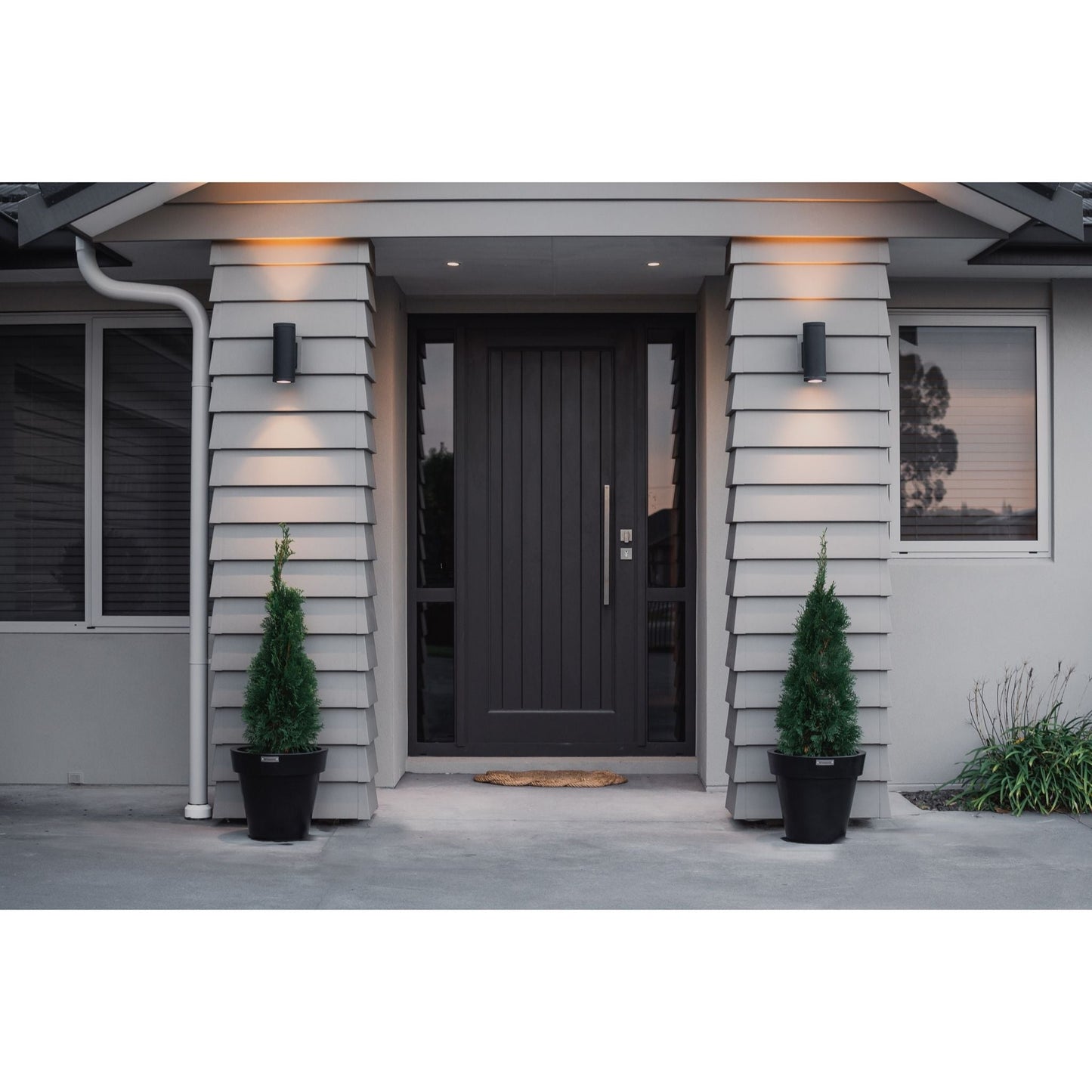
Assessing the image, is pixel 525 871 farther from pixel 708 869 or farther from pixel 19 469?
pixel 19 469

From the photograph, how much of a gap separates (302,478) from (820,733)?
2.39 metres

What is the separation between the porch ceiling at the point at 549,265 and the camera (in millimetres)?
4684

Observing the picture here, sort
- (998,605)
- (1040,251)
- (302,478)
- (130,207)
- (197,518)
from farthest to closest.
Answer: (998,605), (1040,251), (197,518), (302,478), (130,207)

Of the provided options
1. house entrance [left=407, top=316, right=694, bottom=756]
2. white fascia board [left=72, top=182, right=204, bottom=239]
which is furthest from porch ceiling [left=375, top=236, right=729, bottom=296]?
white fascia board [left=72, top=182, right=204, bottom=239]

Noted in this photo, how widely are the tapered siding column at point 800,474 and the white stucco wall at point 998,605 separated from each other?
2.86 feet

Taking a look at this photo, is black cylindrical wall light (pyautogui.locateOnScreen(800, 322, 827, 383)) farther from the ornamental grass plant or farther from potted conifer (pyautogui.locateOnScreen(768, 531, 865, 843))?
the ornamental grass plant

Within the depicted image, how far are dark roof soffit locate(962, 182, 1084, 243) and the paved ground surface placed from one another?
2.45 m

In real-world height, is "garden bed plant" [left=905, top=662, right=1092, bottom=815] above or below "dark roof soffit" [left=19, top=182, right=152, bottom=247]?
below

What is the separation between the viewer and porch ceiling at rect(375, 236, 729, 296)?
4.68m

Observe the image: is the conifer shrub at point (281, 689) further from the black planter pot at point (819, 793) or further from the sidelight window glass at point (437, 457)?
the black planter pot at point (819, 793)

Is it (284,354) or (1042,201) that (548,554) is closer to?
(284,354)

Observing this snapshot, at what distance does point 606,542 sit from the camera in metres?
5.70

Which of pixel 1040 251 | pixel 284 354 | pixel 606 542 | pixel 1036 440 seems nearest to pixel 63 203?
pixel 284 354

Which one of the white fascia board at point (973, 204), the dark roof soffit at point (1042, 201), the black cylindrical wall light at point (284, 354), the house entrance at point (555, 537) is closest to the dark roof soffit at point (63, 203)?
the black cylindrical wall light at point (284, 354)
